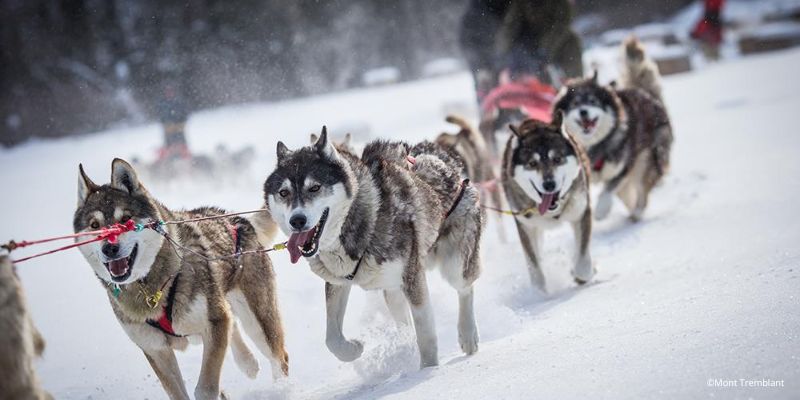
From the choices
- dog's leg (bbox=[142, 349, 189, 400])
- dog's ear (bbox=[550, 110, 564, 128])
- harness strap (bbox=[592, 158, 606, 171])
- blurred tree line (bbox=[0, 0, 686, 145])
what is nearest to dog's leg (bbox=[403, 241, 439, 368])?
dog's leg (bbox=[142, 349, 189, 400])

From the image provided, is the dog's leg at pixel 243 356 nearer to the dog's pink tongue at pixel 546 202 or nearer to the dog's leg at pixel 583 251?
the dog's pink tongue at pixel 546 202

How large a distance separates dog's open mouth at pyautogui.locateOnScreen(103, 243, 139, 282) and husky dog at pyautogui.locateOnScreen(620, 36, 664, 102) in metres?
4.76

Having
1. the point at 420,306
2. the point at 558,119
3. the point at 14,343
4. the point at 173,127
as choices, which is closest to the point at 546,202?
the point at 558,119

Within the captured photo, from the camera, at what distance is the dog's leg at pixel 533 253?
4098 mm

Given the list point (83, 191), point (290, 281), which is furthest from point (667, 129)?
point (83, 191)

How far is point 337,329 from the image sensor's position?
2895 millimetres

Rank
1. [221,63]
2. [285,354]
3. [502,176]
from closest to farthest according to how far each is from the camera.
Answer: [285,354] < [502,176] < [221,63]

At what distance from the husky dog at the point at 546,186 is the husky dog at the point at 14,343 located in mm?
2647

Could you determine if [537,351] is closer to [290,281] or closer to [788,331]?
[788,331]

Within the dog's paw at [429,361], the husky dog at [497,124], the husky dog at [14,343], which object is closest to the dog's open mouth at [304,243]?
the dog's paw at [429,361]

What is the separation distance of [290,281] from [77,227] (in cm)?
205

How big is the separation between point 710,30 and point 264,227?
701 inches

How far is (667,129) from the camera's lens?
5.88 m

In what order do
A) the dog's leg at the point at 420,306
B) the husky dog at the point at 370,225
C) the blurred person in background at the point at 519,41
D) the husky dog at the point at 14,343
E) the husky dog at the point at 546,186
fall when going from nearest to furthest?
the husky dog at the point at 14,343 < the husky dog at the point at 370,225 < the dog's leg at the point at 420,306 < the husky dog at the point at 546,186 < the blurred person in background at the point at 519,41
